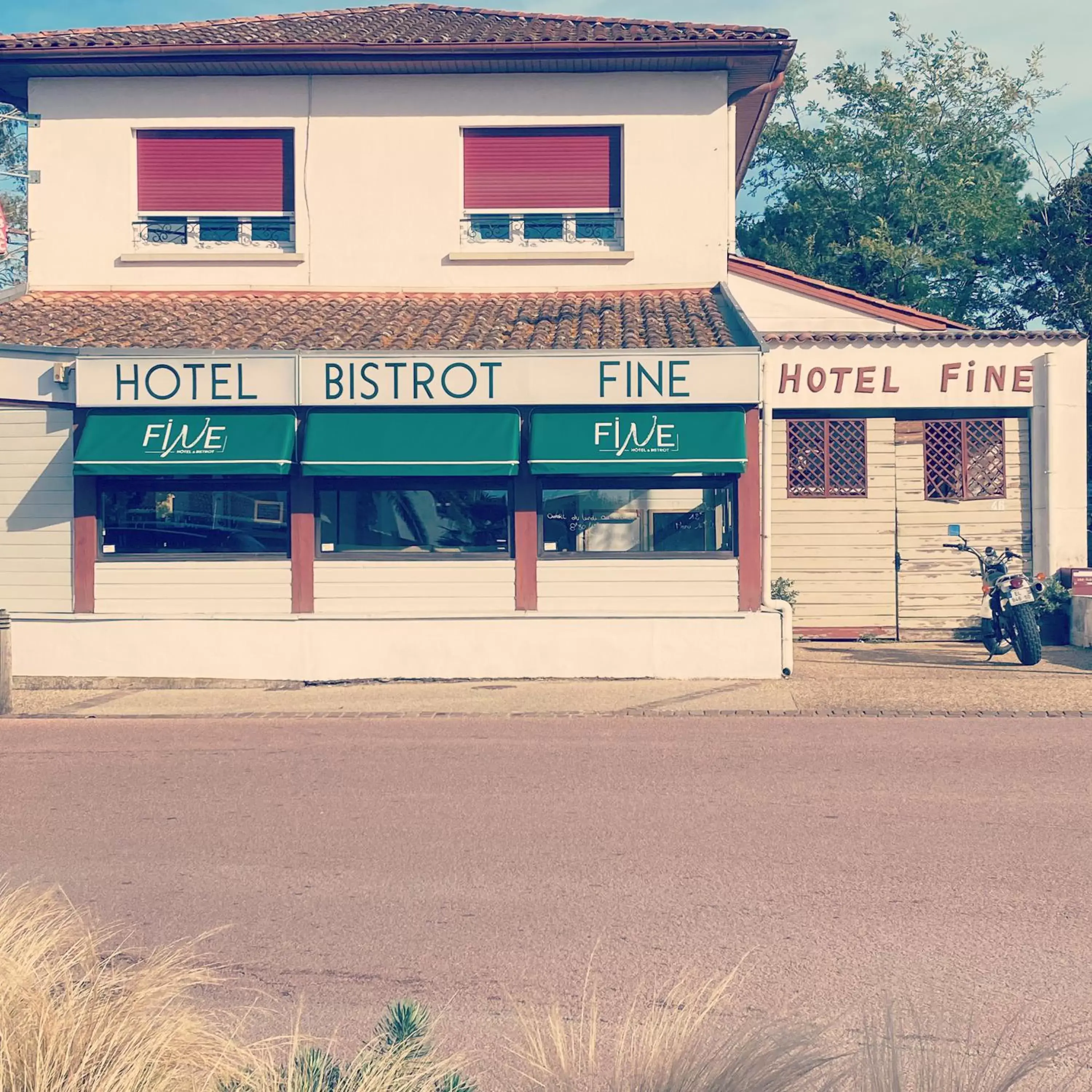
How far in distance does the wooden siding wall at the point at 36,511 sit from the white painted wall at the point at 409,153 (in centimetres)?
351

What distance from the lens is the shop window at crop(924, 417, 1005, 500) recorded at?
616 inches

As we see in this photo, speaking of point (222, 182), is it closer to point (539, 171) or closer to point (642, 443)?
point (539, 171)

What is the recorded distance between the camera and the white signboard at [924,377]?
1542cm

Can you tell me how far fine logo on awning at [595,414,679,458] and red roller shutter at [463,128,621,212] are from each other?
441 centimetres

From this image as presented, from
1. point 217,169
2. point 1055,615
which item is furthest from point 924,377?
point 217,169

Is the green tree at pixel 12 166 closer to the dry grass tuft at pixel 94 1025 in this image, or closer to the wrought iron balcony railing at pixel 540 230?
the wrought iron balcony railing at pixel 540 230

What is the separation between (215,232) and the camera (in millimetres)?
16656

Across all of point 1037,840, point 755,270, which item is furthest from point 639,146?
point 1037,840

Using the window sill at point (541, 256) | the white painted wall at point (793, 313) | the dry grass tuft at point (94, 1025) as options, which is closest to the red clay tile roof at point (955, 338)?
the white painted wall at point (793, 313)

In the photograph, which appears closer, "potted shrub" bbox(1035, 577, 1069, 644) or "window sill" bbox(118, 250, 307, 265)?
"potted shrub" bbox(1035, 577, 1069, 644)

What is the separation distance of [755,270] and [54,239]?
351 inches

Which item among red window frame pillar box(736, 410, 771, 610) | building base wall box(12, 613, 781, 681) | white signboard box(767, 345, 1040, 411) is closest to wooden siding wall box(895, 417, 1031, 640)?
white signboard box(767, 345, 1040, 411)

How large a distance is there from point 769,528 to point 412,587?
4.06 meters

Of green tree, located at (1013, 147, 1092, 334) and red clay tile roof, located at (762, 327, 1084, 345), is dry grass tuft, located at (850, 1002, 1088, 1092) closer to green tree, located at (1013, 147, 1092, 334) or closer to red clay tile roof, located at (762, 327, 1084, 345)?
red clay tile roof, located at (762, 327, 1084, 345)
